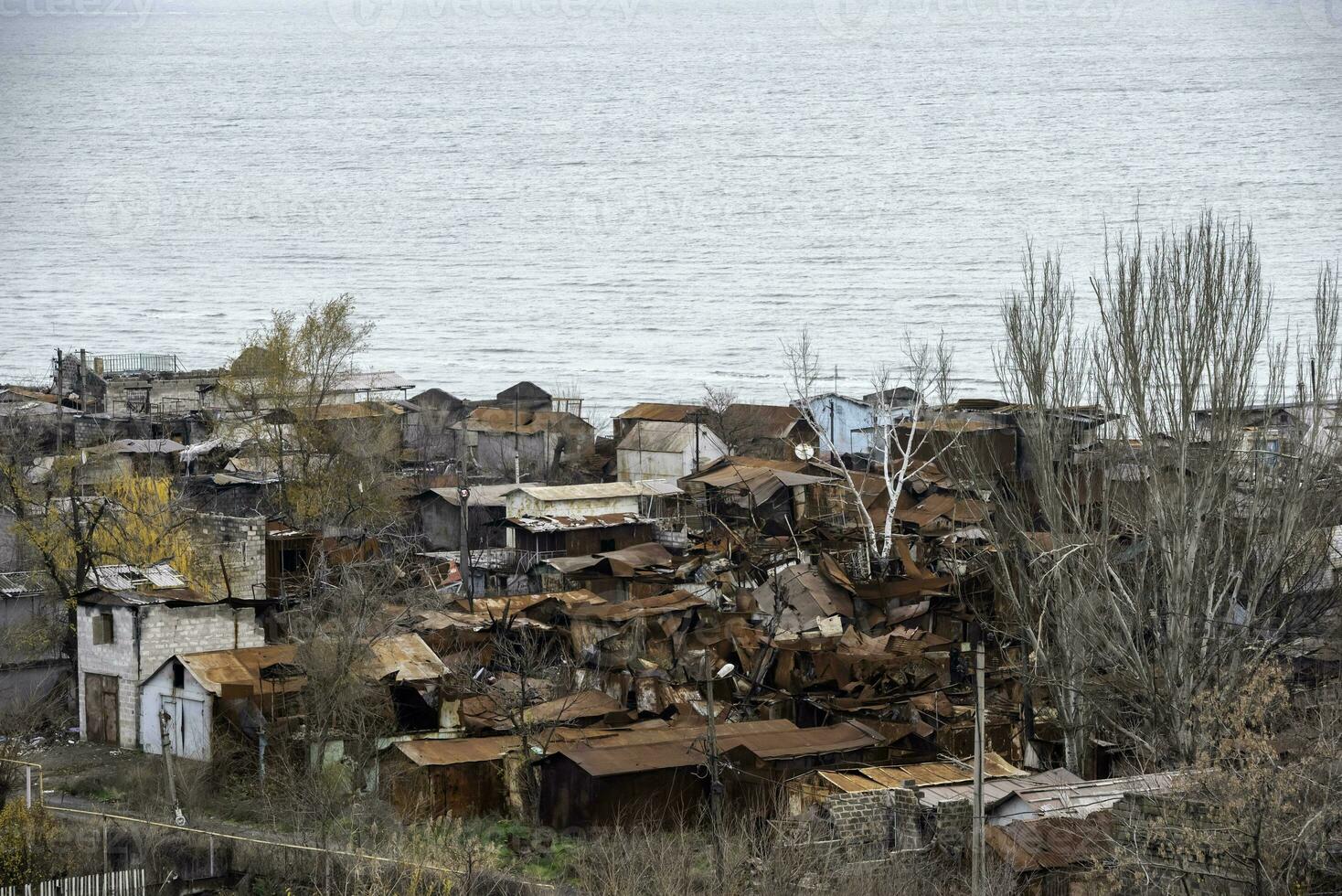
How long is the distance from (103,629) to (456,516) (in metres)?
11.6

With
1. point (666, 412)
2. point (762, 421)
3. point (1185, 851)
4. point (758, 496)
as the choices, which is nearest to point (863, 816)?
point (1185, 851)

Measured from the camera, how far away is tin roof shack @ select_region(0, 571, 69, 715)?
2234cm

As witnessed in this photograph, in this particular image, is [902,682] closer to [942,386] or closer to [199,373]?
[942,386]

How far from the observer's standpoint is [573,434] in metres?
42.3

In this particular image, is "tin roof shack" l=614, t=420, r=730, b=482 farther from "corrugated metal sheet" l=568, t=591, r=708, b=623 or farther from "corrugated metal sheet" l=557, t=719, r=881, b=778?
"corrugated metal sheet" l=557, t=719, r=881, b=778

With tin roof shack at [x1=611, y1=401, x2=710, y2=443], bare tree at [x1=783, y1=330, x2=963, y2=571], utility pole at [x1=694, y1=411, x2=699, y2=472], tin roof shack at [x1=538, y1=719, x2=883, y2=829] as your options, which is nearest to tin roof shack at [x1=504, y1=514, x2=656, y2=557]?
bare tree at [x1=783, y1=330, x2=963, y2=571]

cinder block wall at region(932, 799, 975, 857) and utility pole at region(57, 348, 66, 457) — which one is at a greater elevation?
utility pole at region(57, 348, 66, 457)

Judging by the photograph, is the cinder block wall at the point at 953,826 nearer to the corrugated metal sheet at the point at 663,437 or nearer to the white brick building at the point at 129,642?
the white brick building at the point at 129,642

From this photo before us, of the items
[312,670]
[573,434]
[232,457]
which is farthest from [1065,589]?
[573,434]

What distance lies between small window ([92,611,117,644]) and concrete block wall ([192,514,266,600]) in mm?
4671

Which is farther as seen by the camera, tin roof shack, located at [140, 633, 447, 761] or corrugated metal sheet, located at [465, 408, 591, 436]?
corrugated metal sheet, located at [465, 408, 591, 436]

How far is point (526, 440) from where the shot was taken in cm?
4156

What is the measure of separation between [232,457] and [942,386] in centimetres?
1469

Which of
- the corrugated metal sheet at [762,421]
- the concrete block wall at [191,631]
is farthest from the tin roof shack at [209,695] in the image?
the corrugated metal sheet at [762,421]
